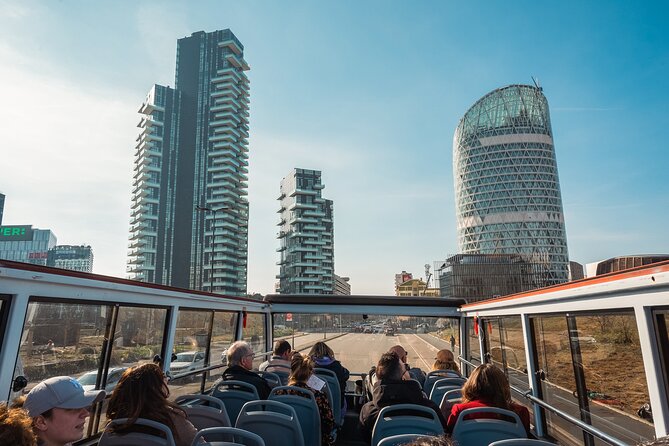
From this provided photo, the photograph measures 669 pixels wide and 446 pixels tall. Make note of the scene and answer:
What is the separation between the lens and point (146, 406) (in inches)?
110

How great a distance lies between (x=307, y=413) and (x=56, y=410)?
90.8 inches

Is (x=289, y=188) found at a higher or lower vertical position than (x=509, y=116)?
lower

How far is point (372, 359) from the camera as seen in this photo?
961 cm

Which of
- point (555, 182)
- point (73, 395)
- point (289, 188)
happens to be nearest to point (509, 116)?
point (555, 182)

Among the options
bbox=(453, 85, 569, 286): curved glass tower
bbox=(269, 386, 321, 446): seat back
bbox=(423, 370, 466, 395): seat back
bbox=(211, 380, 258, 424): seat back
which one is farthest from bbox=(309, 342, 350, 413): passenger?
bbox=(453, 85, 569, 286): curved glass tower

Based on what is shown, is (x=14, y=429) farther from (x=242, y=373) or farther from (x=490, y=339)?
(x=490, y=339)

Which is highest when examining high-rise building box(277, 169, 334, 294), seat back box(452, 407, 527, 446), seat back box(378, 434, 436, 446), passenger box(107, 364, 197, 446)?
high-rise building box(277, 169, 334, 294)

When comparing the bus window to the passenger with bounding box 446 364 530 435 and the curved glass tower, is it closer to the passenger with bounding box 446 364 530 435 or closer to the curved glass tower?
the passenger with bounding box 446 364 530 435

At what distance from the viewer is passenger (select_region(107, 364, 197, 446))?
2770mm

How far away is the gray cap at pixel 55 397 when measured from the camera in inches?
94.0

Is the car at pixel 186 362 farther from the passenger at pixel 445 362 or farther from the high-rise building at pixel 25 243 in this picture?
the high-rise building at pixel 25 243

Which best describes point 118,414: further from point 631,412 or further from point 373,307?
point 373,307

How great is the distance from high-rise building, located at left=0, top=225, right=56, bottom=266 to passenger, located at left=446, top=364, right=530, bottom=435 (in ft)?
534

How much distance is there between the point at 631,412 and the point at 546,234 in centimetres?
12417
